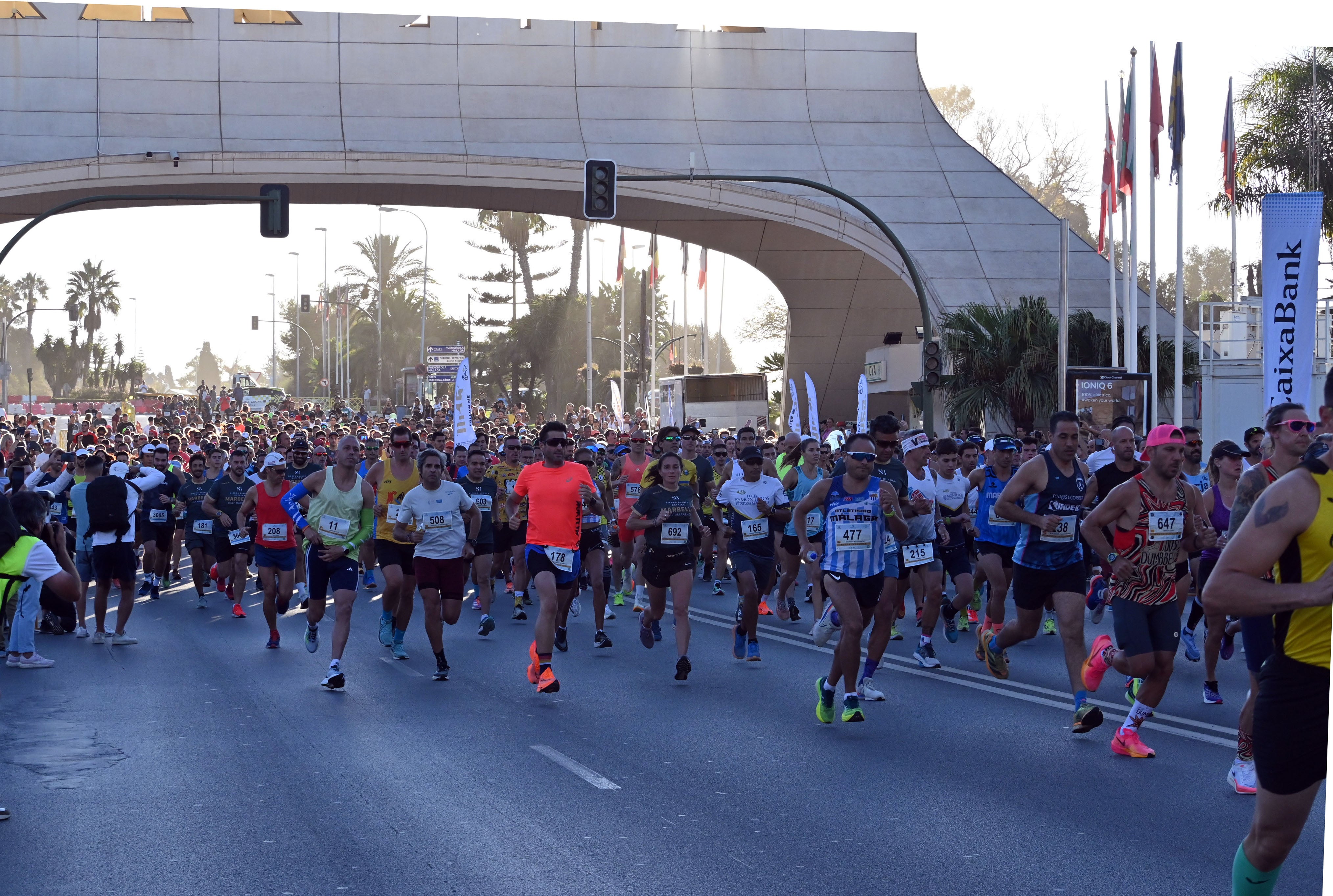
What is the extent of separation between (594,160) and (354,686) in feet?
39.5

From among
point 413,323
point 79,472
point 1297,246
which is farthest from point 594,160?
point 413,323

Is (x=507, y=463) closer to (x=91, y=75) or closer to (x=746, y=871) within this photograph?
(x=746, y=871)

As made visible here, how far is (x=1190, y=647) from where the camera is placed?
12258 millimetres

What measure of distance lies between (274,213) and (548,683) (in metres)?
15.8

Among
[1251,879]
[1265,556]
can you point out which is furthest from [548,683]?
[1265,556]

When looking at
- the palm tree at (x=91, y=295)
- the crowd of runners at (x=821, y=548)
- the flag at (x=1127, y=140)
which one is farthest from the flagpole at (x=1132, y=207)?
the palm tree at (x=91, y=295)

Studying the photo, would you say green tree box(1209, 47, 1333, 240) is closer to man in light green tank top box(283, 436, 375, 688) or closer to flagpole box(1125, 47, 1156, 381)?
flagpole box(1125, 47, 1156, 381)

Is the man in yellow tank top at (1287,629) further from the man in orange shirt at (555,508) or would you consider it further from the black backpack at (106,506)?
the black backpack at (106,506)

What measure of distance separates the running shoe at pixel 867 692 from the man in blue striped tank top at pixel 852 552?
52 cm

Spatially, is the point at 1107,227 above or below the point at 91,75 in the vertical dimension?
below

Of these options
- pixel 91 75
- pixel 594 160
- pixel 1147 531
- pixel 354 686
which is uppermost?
pixel 91 75

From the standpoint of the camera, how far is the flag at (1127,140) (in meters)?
31.3

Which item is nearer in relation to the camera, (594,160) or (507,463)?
(507,463)

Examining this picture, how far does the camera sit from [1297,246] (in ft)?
39.5
